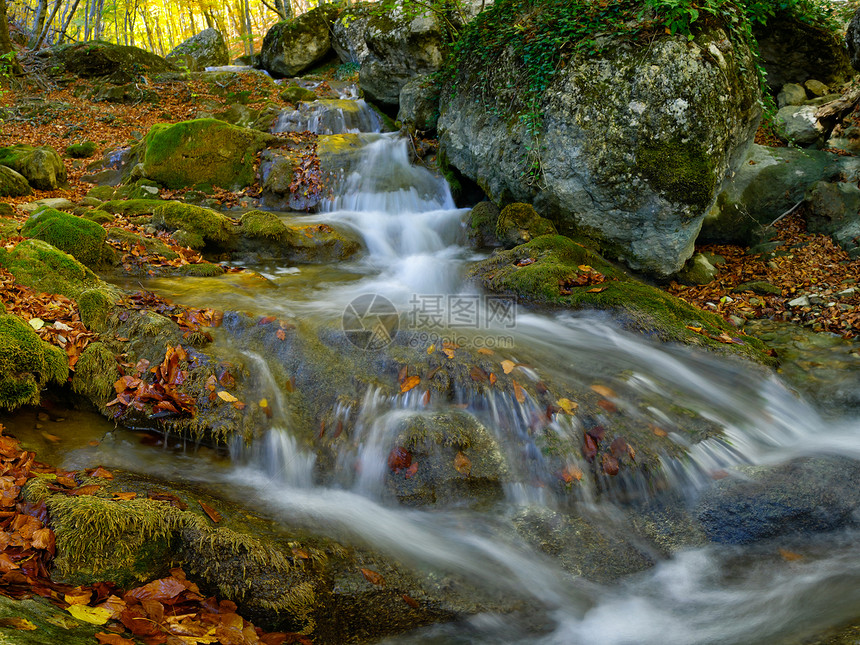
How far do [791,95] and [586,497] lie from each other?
10.4 metres

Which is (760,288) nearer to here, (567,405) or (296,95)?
(567,405)

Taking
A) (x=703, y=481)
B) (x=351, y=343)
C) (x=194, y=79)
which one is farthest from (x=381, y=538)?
(x=194, y=79)

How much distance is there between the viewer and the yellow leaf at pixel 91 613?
209cm

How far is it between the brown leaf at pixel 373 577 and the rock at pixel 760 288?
7063 mm

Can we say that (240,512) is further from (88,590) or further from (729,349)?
(729,349)

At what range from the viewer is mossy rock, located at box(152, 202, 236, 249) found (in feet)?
25.6

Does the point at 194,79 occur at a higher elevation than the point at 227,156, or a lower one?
higher

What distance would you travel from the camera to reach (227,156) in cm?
1118

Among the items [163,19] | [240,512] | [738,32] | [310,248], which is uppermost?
[163,19]

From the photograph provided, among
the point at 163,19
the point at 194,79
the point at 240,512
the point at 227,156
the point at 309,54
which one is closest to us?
the point at 240,512

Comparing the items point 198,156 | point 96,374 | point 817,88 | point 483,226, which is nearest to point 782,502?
point 96,374

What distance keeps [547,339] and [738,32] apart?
18.1 ft

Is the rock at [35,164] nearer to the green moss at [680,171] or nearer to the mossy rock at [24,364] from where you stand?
the mossy rock at [24,364]

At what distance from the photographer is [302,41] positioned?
20.2 m
